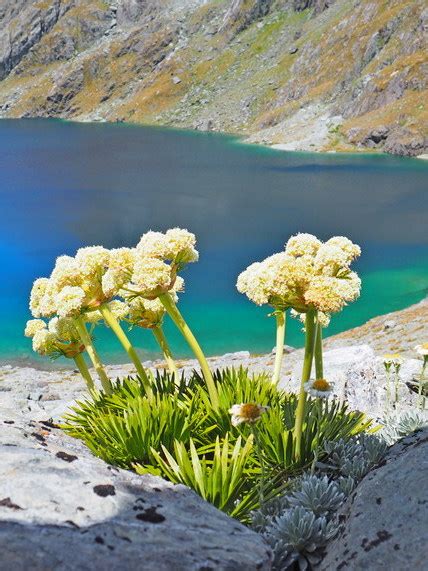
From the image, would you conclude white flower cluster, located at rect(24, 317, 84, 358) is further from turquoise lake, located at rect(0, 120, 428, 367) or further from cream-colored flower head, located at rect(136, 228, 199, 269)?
turquoise lake, located at rect(0, 120, 428, 367)

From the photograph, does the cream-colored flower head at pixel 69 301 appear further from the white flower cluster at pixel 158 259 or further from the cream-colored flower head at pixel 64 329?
the cream-colored flower head at pixel 64 329

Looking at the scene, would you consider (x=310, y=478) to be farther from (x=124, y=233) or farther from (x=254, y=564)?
(x=124, y=233)

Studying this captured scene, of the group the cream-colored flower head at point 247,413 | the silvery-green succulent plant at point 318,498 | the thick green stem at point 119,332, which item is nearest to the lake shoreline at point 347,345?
the thick green stem at point 119,332

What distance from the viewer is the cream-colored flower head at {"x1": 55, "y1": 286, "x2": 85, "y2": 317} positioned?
20.0 feet

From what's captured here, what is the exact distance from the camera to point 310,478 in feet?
15.8

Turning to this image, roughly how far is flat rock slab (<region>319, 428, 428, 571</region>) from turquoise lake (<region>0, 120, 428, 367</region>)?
2000 centimetres

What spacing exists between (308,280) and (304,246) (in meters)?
0.67

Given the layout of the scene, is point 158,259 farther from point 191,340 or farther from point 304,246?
point 304,246

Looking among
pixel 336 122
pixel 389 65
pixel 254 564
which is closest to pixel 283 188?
pixel 336 122

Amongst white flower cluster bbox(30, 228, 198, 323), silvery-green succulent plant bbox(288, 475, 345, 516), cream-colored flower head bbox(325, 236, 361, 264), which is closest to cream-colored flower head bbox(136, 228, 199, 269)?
white flower cluster bbox(30, 228, 198, 323)

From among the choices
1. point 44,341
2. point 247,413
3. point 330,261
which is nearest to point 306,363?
point 330,261

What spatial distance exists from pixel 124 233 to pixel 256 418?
1630 inches

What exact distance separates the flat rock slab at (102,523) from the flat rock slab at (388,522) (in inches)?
25.8

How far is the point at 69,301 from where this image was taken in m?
6.13
